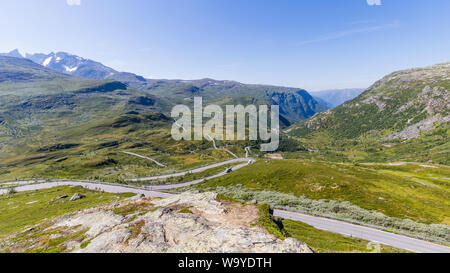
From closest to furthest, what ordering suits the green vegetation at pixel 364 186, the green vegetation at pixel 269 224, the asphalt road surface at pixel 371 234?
the green vegetation at pixel 269 224 → the asphalt road surface at pixel 371 234 → the green vegetation at pixel 364 186

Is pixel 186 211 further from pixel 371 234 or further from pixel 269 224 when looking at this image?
pixel 371 234

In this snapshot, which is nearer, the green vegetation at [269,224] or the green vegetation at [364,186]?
the green vegetation at [269,224]

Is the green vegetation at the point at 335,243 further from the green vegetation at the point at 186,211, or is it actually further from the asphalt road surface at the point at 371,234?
the green vegetation at the point at 186,211

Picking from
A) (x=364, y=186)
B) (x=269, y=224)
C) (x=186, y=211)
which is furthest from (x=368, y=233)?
(x=186, y=211)

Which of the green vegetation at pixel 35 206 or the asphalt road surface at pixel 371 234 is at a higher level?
the asphalt road surface at pixel 371 234

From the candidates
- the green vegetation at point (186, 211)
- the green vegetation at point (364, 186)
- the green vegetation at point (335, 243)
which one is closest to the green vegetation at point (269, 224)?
the green vegetation at point (335, 243)
